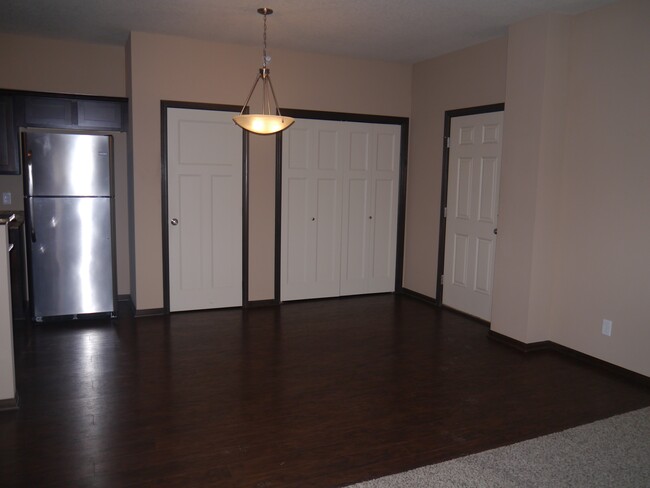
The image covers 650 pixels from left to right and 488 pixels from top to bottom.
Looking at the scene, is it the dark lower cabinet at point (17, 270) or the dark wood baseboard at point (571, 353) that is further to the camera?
the dark lower cabinet at point (17, 270)

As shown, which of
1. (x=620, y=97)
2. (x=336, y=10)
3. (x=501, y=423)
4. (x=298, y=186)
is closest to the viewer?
(x=501, y=423)

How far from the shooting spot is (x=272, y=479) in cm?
255

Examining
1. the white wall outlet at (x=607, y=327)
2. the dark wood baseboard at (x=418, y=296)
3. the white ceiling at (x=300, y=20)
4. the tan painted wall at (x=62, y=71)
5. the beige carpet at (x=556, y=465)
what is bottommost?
the beige carpet at (x=556, y=465)

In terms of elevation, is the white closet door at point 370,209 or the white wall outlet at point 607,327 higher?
the white closet door at point 370,209

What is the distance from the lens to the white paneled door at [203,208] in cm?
524

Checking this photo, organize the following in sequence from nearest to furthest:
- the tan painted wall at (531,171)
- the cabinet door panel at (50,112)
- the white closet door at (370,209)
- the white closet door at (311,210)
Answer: the tan painted wall at (531,171)
the cabinet door panel at (50,112)
the white closet door at (311,210)
the white closet door at (370,209)

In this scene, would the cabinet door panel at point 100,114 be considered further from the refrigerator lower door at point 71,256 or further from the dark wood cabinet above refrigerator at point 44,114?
the refrigerator lower door at point 71,256

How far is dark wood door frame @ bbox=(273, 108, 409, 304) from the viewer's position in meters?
5.64

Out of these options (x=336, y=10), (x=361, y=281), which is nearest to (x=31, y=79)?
(x=336, y=10)

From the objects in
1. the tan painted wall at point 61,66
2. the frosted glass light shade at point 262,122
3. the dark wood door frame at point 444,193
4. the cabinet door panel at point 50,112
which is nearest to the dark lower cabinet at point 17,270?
the cabinet door panel at point 50,112

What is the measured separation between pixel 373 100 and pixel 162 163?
2442 millimetres

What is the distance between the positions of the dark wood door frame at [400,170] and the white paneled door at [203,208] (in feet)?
1.35

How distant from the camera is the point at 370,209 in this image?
244 inches

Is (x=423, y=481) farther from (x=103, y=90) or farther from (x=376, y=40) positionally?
(x=103, y=90)
